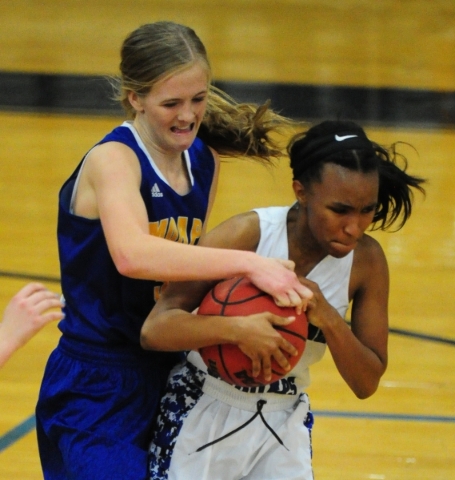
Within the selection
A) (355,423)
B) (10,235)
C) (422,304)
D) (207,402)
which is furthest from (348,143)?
(10,235)

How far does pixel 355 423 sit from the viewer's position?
4.23 meters

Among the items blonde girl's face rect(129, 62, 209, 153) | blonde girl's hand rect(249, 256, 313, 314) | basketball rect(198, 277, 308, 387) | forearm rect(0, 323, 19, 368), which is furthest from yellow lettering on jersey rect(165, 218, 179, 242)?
forearm rect(0, 323, 19, 368)

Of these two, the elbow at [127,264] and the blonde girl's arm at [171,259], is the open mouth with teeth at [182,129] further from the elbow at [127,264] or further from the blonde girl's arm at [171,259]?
the elbow at [127,264]

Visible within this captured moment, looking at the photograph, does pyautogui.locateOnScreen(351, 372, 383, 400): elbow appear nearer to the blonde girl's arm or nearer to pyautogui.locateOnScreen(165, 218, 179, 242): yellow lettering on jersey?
the blonde girl's arm

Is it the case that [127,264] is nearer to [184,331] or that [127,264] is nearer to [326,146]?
[184,331]

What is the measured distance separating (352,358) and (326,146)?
0.57 m

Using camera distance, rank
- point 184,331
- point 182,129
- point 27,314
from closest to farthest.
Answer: point 27,314
point 184,331
point 182,129

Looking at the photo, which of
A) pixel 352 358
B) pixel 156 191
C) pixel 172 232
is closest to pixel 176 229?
pixel 172 232

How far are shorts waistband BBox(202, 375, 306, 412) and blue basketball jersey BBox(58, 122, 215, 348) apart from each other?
10.0 inches

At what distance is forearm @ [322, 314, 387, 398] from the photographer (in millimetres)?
2629

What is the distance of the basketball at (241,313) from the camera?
2.52 meters

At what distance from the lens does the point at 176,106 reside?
2762 millimetres

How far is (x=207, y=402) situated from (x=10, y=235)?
135 inches

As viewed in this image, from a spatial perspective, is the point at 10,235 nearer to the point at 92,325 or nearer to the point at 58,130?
the point at 58,130
